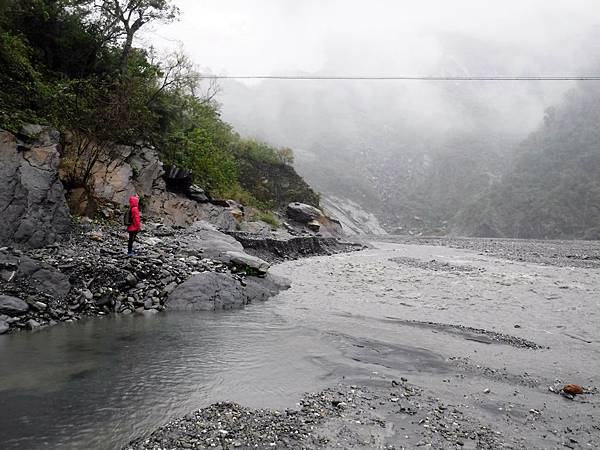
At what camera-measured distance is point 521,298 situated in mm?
13547

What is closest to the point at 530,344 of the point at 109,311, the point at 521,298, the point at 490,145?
the point at 521,298

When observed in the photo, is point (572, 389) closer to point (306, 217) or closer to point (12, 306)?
point (12, 306)

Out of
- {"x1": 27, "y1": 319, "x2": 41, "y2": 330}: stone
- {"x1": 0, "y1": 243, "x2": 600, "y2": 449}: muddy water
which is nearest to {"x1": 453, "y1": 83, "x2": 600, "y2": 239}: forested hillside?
{"x1": 0, "y1": 243, "x2": 600, "y2": 449}: muddy water

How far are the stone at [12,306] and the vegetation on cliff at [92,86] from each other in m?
7.29

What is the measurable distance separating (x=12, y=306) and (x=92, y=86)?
14.7m

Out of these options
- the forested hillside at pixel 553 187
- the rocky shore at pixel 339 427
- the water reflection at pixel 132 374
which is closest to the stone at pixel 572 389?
the rocky shore at pixel 339 427

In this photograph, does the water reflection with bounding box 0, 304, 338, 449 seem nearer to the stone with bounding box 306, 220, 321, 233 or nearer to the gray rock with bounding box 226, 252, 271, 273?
the gray rock with bounding box 226, 252, 271, 273

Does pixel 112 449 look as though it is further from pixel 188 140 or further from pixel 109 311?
pixel 188 140

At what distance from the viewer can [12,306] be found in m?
8.73

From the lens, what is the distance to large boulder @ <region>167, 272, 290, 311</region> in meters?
11.0

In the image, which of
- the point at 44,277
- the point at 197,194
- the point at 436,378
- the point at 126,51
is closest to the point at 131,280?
the point at 44,277

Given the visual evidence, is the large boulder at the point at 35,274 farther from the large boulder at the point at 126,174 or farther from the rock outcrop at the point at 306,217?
the rock outcrop at the point at 306,217

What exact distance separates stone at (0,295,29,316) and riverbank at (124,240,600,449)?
590 centimetres

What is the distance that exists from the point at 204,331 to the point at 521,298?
10.4m
